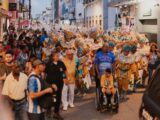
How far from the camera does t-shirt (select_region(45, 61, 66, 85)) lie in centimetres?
1091

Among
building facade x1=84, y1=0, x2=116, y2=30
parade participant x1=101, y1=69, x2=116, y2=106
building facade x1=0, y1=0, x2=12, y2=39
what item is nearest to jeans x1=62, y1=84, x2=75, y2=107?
parade participant x1=101, y1=69, x2=116, y2=106

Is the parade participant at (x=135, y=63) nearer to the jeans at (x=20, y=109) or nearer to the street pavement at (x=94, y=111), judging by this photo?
the street pavement at (x=94, y=111)

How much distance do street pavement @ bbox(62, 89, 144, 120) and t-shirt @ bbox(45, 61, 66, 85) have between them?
1.18 meters

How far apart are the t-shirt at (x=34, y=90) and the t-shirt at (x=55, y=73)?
A: 2855 millimetres

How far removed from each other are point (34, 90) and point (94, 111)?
4.77m

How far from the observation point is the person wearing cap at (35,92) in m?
7.86

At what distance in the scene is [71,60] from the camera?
500 inches

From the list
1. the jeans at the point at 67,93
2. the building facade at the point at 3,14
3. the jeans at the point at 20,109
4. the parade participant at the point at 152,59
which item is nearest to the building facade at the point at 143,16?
the building facade at the point at 3,14

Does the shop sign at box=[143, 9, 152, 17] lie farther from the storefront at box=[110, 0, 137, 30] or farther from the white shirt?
the white shirt

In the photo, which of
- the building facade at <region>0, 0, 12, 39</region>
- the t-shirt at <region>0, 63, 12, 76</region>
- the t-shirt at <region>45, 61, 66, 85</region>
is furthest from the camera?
the building facade at <region>0, 0, 12, 39</region>

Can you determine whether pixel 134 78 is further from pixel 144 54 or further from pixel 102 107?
pixel 102 107

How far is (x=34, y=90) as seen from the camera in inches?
310

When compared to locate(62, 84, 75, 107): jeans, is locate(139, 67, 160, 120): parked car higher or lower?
higher

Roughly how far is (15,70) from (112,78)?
392 cm
